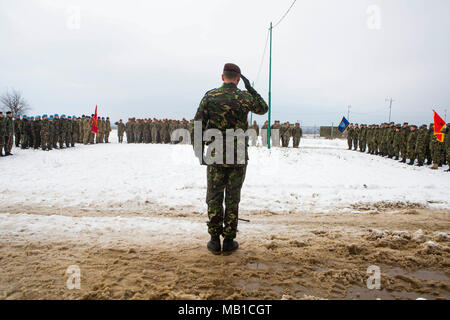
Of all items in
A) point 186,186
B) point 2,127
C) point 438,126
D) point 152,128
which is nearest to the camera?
point 186,186

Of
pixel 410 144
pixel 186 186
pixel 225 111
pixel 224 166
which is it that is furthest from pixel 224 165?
pixel 410 144

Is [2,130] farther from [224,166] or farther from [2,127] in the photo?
[224,166]

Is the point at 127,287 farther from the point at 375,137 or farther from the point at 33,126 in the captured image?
the point at 375,137

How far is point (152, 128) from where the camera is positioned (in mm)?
26125

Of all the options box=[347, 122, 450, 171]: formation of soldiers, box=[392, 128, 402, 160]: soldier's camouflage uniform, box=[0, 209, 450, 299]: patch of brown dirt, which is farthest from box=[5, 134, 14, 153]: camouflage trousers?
box=[392, 128, 402, 160]: soldier's camouflage uniform

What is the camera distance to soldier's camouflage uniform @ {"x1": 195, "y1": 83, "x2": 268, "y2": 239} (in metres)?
3.25

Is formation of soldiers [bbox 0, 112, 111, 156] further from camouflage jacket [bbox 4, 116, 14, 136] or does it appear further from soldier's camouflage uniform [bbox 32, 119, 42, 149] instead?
camouflage jacket [bbox 4, 116, 14, 136]

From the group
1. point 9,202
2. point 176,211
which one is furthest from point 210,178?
point 9,202

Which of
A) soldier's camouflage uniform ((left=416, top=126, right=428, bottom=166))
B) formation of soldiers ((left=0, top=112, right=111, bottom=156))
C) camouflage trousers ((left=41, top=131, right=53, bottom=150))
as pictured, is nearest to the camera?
soldier's camouflage uniform ((left=416, top=126, right=428, bottom=166))

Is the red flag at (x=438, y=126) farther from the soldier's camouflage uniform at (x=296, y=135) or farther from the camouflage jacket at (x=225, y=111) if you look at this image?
the camouflage jacket at (x=225, y=111)

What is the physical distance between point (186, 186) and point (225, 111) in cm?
499

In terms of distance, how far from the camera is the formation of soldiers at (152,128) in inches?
1021

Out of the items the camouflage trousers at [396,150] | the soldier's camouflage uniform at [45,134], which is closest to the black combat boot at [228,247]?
the soldier's camouflage uniform at [45,134]

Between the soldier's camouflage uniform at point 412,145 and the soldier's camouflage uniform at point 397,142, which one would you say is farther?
the soldier's camouflage uniform at point 397,142
